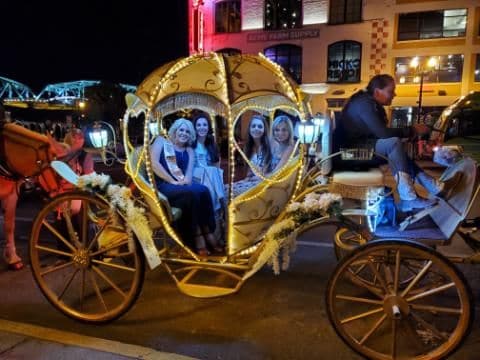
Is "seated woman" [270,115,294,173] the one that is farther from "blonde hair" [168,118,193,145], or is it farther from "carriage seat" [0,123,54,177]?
"carriage seat" [0,123,54,177]

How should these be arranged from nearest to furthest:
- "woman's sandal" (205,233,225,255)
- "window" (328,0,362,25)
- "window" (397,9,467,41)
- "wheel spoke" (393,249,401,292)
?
"wheel spoke" (393,249,401,292) → "woman's sandal" (205,233,225,255) → "window" (397,9,467,41) → "window" (328,0,362,25)

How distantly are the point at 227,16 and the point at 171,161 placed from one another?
2136 centimetres

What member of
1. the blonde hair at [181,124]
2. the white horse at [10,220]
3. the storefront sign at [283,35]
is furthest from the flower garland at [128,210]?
the storefront sign at [283,35]

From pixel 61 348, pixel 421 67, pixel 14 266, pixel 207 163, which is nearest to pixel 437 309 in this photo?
pixel 61 348

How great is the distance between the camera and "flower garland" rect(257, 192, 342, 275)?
3.09 metres

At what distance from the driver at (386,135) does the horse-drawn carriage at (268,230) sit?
0.18m

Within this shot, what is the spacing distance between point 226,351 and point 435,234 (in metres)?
1.80

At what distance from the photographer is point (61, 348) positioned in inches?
120

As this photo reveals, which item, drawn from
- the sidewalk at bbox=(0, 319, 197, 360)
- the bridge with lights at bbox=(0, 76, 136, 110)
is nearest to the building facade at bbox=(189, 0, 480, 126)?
the bridge with lights at bbox=(0, 76, 136, 110)

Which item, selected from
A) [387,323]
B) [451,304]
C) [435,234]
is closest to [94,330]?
[387,323]

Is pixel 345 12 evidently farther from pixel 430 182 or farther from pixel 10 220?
pixel 10 220

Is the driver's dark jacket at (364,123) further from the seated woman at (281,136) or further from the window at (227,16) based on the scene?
the window at (227,16)

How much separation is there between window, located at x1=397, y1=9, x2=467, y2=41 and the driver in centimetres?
1928

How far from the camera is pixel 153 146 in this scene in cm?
421
